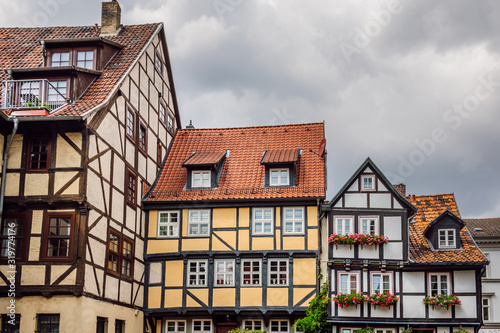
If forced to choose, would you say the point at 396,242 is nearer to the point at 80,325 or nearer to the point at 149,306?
the point at 149,306

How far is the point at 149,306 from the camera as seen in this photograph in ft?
102

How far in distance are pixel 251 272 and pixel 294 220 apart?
111 inches

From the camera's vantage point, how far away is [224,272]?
31000 mm

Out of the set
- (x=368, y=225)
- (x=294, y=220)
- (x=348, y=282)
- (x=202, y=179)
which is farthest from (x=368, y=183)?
(x=202, y=179)

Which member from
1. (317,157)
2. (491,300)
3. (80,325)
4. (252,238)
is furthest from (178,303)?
(491,300)

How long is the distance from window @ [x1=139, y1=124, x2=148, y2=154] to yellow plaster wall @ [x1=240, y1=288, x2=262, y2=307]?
7.50m

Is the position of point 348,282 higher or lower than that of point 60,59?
lower

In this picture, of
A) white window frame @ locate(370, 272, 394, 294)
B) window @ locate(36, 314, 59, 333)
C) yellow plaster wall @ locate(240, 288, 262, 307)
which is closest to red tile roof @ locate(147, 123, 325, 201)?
yellow plaster wall @ locate(240, 288, 262, 307)

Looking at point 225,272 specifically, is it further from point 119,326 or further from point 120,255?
point 119,326

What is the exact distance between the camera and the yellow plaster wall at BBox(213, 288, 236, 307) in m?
30.6

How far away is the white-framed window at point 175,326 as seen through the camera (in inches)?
1226

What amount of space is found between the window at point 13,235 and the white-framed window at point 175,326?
8.42 m

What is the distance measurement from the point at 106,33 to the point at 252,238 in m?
11.7

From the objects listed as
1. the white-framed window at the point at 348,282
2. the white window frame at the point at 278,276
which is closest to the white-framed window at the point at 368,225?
the white-framed window at the point at 348,282
